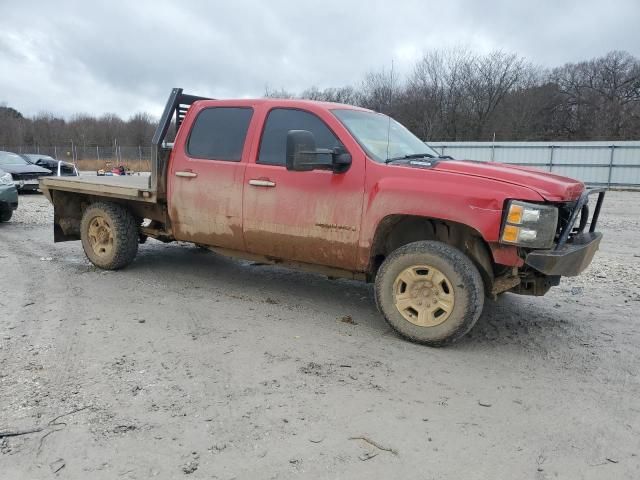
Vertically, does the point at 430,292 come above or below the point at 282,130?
below

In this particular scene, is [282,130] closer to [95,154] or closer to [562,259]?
[562,259]

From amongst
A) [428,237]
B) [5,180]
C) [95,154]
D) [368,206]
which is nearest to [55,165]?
[5,180]

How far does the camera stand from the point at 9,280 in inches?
234

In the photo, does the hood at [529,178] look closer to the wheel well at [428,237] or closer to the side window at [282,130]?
the wheel well at [428,237]

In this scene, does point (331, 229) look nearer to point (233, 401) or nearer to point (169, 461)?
point (233, 401)

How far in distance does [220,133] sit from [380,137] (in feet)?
5.46

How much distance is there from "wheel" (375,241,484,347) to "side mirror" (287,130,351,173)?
901 mm

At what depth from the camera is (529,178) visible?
152 inches

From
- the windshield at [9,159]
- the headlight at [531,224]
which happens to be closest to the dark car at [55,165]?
the windshield at [9,159]

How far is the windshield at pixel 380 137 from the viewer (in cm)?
456

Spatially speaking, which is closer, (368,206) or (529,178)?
(529,178)

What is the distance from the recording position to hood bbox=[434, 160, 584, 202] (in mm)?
3744

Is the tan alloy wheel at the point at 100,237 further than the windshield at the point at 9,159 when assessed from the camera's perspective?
No

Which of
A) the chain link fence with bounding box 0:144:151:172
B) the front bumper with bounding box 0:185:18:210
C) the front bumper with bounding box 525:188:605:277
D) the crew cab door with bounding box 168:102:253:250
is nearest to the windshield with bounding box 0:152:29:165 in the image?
the front bumper with bounding box 0:185:18:210
